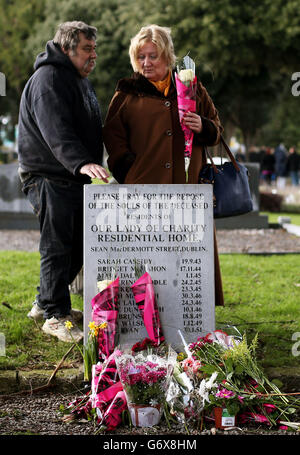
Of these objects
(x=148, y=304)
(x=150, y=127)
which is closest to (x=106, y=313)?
(x=148, y=304)

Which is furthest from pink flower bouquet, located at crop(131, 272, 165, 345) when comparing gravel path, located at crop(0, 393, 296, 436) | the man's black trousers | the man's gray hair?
the man's gray hair

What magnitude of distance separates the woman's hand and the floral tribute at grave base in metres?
1.36

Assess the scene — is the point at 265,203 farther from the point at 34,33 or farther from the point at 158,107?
the point at 34,33

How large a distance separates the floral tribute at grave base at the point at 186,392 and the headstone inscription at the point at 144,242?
0.37 metres

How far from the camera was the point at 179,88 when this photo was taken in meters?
4.14

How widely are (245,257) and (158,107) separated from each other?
4416 mm

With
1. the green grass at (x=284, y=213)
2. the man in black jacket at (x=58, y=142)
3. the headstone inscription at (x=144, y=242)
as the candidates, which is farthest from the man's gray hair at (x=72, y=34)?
the green grass at (x=284, y=213)

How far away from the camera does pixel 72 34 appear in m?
4.64

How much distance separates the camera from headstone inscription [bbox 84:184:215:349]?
421 centimetres

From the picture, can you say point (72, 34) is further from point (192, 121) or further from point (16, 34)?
point (16, 34)

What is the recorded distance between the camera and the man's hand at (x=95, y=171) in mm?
4113

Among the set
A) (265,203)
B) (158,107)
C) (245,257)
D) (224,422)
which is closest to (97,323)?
(224,422)

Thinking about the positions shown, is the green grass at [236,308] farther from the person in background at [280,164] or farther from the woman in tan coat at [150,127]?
the person in background at [280,164]

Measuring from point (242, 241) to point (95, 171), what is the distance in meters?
6.80
